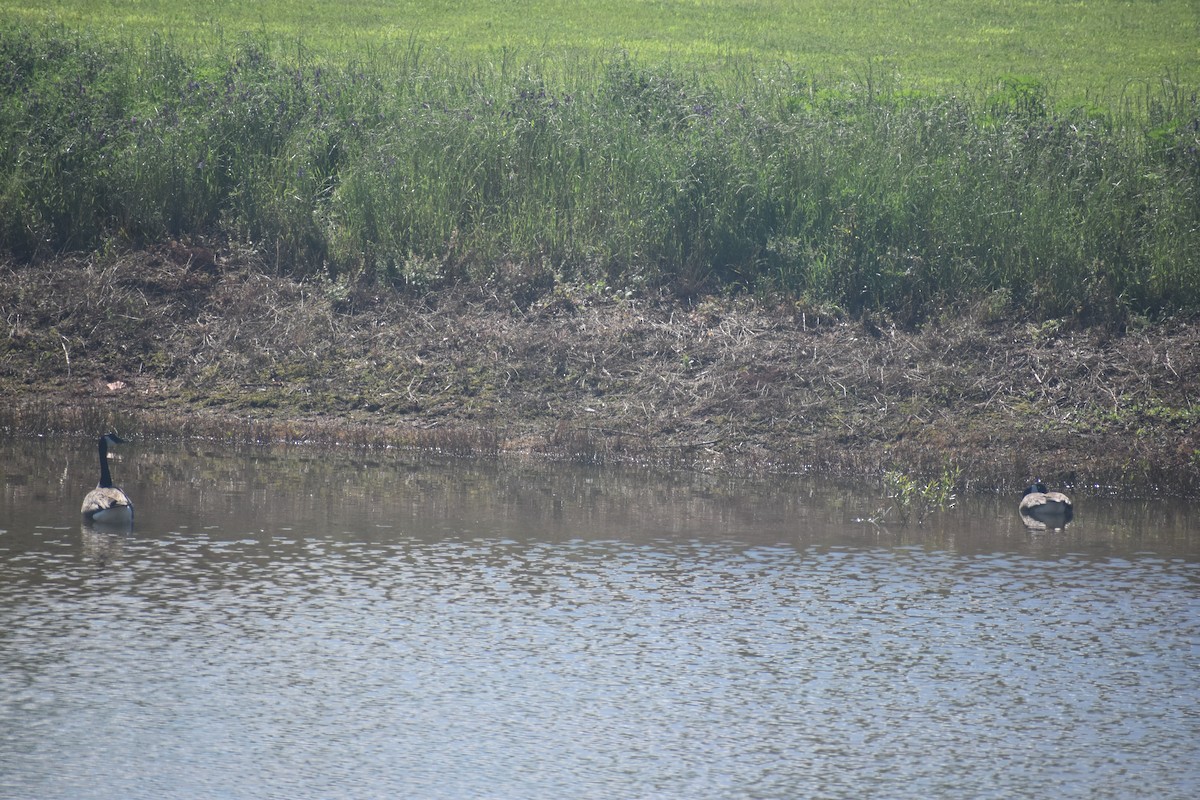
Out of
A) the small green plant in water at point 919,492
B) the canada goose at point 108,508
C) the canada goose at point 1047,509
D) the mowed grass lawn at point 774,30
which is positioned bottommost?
the small green plant in water at point 919,492

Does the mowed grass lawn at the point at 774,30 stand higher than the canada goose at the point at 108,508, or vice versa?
the mowed grass lawn at the point at 774,30

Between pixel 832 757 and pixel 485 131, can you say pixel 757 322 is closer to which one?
pixel 485 131

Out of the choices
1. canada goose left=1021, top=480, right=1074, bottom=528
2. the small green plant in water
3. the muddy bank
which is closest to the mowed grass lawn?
the muddy bank

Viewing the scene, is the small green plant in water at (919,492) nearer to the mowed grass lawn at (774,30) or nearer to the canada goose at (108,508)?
the canada goose at (108,508)

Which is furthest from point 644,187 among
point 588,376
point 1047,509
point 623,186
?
point 1047,509

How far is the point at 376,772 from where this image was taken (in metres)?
6.39

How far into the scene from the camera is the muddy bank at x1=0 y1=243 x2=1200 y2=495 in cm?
1501

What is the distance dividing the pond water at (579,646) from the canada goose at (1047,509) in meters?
0.25

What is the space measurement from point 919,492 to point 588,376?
4.58m

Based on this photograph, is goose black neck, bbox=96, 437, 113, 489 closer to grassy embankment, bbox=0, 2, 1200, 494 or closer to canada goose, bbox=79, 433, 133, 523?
canada goose, bbox=79, 433, 133, 523

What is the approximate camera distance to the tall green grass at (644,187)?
17766mm

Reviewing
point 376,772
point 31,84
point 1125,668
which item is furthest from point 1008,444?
point 31,84

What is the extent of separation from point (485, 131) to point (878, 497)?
28.9 ft

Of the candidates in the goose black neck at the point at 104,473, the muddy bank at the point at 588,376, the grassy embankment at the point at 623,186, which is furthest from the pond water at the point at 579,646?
the grassy embankment at the point at 623,186
